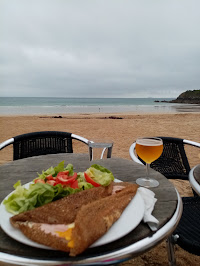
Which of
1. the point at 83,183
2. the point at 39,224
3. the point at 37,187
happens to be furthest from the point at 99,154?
the point at 39,224

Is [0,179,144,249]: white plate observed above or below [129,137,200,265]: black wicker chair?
above

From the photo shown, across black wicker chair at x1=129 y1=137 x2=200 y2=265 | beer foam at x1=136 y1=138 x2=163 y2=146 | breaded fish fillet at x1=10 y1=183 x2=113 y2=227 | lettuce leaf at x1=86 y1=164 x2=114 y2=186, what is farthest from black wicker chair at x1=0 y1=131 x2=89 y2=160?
breaded fish fillet at x1=10 y1=183 x2=113 y2=227

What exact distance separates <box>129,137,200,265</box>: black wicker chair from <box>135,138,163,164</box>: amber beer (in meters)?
0.61

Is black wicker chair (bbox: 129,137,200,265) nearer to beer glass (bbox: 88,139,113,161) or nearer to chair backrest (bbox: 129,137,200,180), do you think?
chair backrest (bbox: 129,137,200,180)

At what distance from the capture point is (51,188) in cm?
84

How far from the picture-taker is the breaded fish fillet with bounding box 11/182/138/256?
62 cm

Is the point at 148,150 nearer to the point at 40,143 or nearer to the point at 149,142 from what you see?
the point at 149,142

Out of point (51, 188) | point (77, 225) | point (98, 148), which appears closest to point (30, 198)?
point (51, 188)

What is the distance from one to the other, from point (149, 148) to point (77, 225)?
0.73 metres

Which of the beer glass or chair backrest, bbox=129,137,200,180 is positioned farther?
chair backrest, bbox=129,137,200,180

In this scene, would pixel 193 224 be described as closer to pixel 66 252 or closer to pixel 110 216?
pixel 110 216

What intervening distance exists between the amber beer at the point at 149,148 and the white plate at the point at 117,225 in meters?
0.44

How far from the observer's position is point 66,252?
0.63 meters

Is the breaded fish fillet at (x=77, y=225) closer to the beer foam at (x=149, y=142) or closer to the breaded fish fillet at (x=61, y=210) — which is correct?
the breaded fish fillet at (x=61, y=210)
